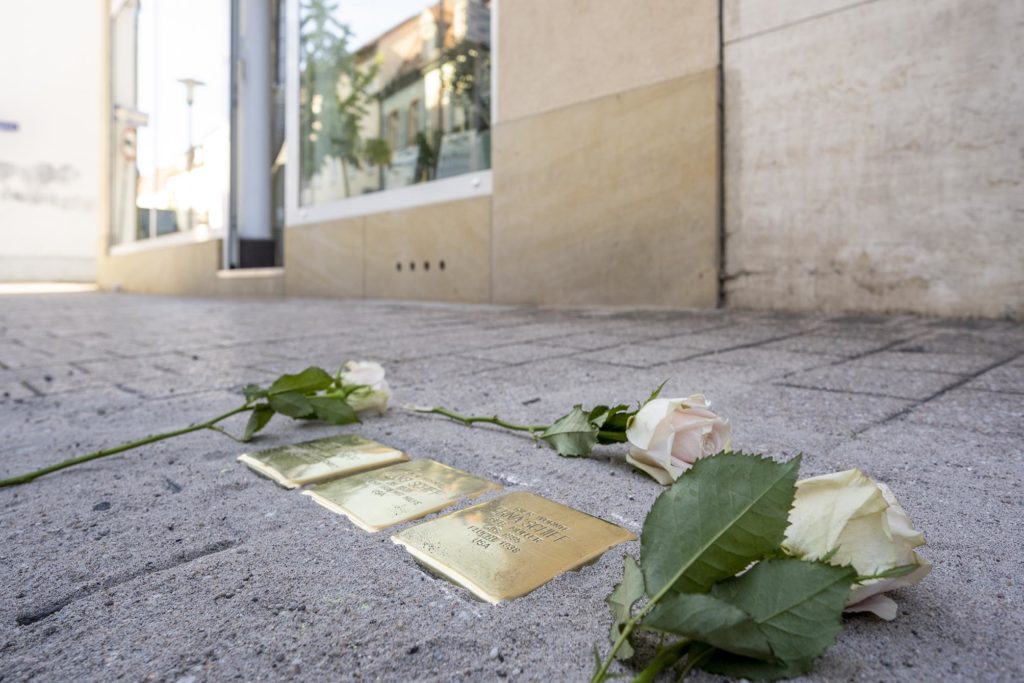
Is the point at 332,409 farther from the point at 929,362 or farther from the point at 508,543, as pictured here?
the point at 929,362

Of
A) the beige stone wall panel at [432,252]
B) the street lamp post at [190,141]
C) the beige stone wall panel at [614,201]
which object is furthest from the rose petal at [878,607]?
the street lamp post at [190,141]

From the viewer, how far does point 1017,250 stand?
8.18ft

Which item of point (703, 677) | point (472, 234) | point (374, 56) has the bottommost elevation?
point (703, 677)

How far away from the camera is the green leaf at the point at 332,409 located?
1060 millimetres

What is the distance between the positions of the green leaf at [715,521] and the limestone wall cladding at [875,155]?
2738 mm

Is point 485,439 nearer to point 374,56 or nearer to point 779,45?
point 779,45

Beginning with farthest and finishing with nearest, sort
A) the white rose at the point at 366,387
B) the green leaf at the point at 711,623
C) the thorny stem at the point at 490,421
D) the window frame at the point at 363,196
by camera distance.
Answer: the window frame at the point at 363,196 → the white rose at the point at 366,387 → the thorny stem at the point at 490,421 → the green leaf at the point at 711,623

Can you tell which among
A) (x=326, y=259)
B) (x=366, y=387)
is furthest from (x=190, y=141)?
(x=366, y=387)

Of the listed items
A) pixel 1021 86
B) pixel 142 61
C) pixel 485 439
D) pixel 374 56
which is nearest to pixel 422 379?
pixel 485 439

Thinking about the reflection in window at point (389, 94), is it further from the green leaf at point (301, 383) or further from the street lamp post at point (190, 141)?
the green leaf at point (301, 383)

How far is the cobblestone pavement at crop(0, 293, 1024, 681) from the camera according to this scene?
1.61ft

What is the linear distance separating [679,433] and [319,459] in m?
0.53

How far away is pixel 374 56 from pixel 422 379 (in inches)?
202

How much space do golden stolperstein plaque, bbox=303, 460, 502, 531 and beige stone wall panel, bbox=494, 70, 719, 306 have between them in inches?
108
